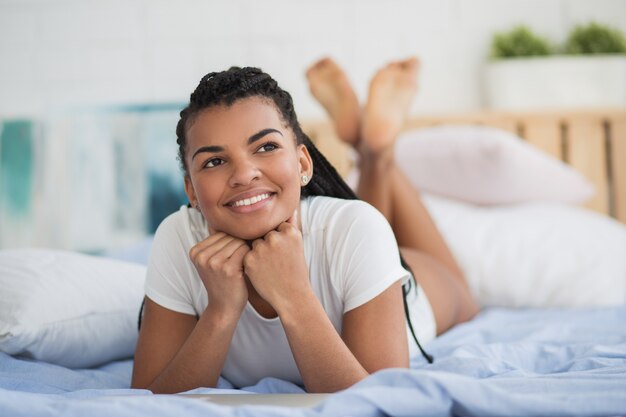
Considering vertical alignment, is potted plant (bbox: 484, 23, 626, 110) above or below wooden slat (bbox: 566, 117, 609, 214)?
above

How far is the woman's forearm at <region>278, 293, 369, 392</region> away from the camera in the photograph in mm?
853

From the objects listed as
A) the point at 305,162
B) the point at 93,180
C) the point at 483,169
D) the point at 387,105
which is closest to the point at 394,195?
the point at 387,105

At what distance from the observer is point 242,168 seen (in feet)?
2.85

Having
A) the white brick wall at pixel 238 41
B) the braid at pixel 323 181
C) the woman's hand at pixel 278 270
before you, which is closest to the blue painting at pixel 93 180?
the white brick wall at pixel 238 41

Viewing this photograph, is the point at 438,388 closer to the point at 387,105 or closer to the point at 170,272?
the point at 170,272

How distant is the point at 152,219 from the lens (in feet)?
7.54

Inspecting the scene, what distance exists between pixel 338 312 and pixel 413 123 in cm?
134

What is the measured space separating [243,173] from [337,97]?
89 cm

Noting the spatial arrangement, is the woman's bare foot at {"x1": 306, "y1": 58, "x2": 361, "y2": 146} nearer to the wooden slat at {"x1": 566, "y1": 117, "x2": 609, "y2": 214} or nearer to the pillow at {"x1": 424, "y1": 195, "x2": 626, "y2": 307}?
the pillow at {"x1": 424, "y1": 195, "x2": 626, "y2": 307}

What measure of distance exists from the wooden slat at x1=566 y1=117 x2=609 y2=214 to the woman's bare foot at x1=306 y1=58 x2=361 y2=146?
32.4 inches

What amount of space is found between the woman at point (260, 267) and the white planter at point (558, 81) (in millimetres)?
1288

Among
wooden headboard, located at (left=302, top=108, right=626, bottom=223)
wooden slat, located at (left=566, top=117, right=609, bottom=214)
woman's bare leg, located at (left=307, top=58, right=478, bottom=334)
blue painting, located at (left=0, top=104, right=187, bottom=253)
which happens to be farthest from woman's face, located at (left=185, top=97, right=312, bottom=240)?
wooden slat, located at (left=566, top=117, right=609, bottom=214)

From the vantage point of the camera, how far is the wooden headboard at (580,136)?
220cm

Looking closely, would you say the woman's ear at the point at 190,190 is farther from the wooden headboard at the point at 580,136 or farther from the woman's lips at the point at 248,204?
the wooden headboard at the point at 580,136
